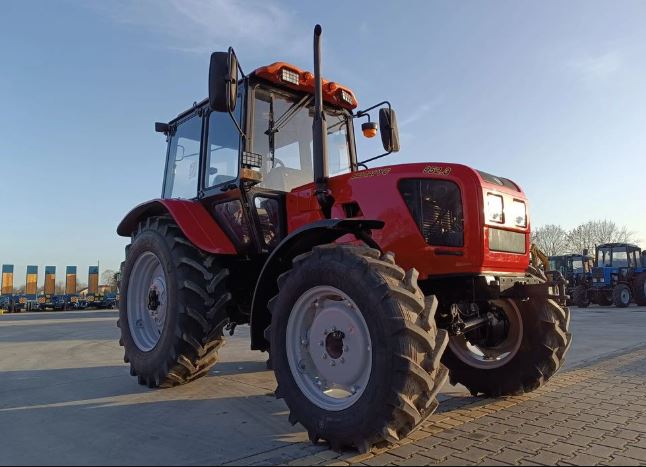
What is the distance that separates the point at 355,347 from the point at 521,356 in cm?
210

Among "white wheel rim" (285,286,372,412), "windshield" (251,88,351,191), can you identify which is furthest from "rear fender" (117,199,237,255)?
"white wheel rim" (285,286,372,412)

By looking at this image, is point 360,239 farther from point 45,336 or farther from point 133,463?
point 45,336

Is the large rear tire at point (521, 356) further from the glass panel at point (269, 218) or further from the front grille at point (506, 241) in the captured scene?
the glass panel at point (269, 218)

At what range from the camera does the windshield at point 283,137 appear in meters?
4.76

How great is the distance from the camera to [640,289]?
22281mm

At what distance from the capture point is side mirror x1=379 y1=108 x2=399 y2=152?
15.8 ft

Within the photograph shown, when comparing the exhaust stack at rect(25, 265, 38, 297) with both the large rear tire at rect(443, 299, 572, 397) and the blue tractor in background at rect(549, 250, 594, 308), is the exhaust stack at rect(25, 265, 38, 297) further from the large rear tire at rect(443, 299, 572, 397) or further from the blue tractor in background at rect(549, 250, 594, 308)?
the large rear tire at rect(443, 299, 572, 397)

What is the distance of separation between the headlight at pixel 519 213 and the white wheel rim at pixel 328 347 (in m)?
1.70

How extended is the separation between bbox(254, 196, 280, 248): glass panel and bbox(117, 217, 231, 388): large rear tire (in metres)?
0.51

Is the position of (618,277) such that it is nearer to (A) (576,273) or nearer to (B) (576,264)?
(A) (576,273)

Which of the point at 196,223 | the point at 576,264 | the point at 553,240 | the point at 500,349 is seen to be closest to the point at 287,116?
the point at 196,223

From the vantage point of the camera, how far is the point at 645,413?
3.88 metres

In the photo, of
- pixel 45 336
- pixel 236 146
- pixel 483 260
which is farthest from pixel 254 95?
pixel 45 336

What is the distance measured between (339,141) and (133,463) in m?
3.70
